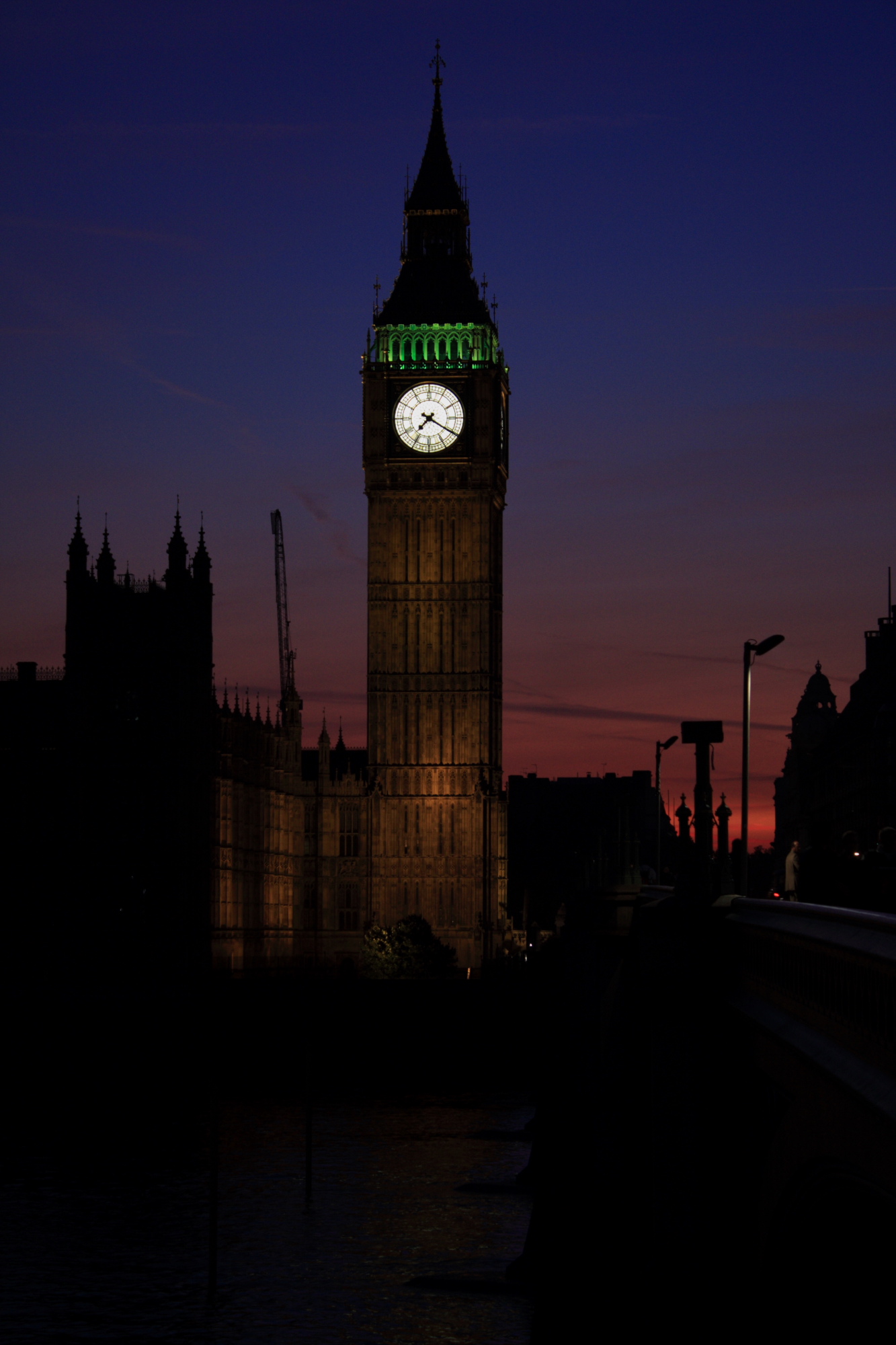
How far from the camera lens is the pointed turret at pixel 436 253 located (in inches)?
5591

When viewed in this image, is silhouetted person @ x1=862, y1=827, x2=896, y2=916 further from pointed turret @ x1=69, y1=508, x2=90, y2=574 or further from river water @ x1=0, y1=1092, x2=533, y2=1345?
pointed turret @ x1=69, y1=508, x2=90, y2=574

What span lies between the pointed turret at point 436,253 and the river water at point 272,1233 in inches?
3065

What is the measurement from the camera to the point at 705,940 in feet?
62.0

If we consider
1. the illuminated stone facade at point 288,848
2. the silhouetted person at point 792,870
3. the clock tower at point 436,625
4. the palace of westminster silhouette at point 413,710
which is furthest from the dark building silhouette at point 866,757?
the silhouetted person at point 792,870

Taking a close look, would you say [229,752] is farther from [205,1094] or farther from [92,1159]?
[92,1159]

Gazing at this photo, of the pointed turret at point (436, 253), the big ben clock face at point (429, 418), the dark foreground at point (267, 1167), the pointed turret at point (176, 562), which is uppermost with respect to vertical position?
the pointed turret at point (436, 253)

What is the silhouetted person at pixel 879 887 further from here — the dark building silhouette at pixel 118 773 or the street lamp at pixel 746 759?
the dark building silhouette at pixel 118 773

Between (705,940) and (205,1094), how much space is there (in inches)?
2699

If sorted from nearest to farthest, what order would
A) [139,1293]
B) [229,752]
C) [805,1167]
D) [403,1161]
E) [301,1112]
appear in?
[805,1167] < [139,1293] < [403,1161] < [301,1112] < [229,752]

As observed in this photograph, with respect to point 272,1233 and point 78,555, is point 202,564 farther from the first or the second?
point 272,1233

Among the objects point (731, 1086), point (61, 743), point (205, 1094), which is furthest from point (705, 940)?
point (61, 743)

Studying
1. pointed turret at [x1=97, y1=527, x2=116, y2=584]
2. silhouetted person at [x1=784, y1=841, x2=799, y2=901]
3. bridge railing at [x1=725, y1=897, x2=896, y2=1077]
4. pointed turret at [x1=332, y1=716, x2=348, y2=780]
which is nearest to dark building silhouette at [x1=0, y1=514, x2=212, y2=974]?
pointed turret at [x1=97, y1=527, x2=116, y2=584]

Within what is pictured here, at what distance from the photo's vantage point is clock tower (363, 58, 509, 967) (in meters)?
135

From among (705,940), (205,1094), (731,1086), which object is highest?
(705,940)
